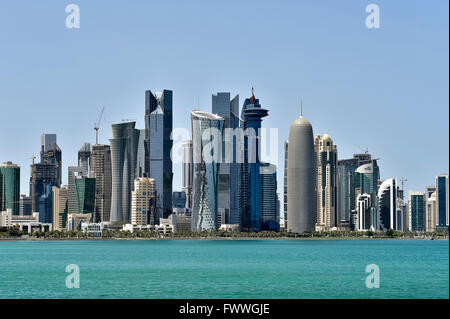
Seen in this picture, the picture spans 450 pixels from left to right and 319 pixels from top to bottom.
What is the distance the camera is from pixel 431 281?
8862 cm

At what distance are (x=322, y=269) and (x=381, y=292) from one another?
1316 inches
